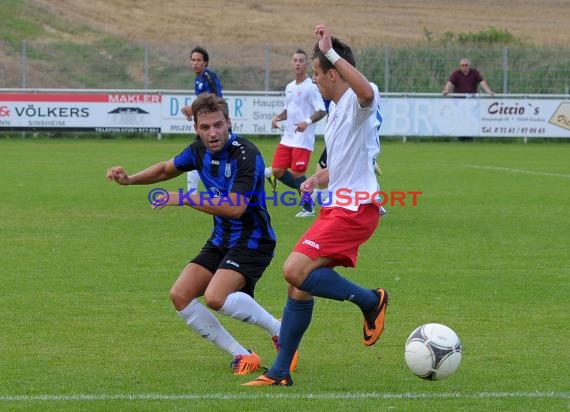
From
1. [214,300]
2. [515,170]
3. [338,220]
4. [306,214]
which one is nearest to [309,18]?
[515,170]

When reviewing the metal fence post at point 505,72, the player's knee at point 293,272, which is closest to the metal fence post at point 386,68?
the metal fence post at point 505,72

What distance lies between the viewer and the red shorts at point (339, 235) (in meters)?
5.84

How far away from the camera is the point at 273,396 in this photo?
567 cm

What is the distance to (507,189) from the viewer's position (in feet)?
56.1

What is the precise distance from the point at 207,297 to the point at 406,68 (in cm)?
2501

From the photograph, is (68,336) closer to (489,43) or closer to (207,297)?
(207,297)

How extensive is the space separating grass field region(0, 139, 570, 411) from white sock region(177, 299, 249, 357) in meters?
0.15

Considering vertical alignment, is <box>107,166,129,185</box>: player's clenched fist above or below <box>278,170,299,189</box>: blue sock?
above

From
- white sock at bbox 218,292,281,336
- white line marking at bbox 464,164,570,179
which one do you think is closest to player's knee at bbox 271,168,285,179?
white line marking at bbox 464,164,570,179

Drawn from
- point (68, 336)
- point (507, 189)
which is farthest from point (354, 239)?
point (507, 189)

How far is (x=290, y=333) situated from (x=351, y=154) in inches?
41.4

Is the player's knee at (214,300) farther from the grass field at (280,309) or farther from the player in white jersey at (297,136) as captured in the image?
the player in white jersey at (297,136)

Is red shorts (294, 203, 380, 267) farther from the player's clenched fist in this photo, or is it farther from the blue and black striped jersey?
the player's clenched fist

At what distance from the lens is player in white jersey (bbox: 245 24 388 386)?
5.81 m
